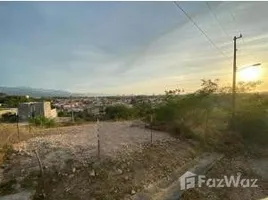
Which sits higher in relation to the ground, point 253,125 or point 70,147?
point 70,147

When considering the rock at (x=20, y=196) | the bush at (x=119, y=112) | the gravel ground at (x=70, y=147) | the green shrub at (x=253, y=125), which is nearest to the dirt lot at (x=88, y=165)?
the gravel ground at (x=70, y=147)

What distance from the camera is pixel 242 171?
1303cm

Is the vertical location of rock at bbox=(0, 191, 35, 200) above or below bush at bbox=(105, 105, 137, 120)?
below

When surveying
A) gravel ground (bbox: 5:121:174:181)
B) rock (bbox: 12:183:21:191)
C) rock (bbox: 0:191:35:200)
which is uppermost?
gravel ground (bbox: 5:121:174:181)

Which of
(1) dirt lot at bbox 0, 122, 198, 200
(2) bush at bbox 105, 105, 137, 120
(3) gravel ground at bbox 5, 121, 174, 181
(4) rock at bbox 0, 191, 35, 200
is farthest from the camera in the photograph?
(2) bush at bbox 105, 105, 137, 120

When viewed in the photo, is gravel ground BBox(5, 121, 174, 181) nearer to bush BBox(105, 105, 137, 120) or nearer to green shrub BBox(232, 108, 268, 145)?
green shrub BBox(232, 108, 268, 145)

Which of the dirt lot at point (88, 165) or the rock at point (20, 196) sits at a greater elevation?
the dirt lot at point (88, 165)

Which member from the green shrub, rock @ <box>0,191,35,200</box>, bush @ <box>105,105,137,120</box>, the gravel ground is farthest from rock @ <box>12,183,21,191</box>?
bush @ <box>105,105,137,120</box>

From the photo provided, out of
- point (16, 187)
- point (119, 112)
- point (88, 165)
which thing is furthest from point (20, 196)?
point (119, 112)

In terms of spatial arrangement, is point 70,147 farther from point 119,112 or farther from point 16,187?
point 119,112

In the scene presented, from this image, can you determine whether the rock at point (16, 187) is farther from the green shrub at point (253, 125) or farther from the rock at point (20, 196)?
the green shrub at point (253, 125)

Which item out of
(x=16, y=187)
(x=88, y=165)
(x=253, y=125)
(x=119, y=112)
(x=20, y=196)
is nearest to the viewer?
(x=20, y=196)

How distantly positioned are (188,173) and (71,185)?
4.44m

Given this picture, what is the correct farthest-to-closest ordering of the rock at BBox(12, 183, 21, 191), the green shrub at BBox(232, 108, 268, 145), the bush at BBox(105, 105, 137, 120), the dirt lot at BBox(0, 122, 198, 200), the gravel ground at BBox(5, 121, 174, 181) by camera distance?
the bush at BBox(105, 105, 137, 120), the green shrub at BBox(232, 108, 268, 145), the gravel ground at BBox(5, 121, 174, 181), the dirt lot at BBox(0, 122, 198, 200), the rock at BBox(12, 183, 21, 191)
